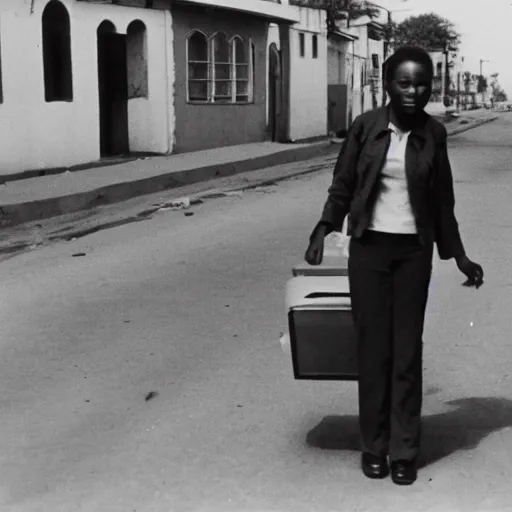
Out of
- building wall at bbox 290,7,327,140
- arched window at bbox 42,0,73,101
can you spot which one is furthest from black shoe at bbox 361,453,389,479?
building wall at bbox 290,7,327,140

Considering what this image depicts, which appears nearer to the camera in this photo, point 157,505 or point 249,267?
point 157,505

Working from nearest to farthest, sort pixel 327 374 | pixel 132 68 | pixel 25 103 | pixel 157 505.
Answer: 1. pixel 157 505
2. pixel 327 374
3. pixel 25 103
4. pixel 132 68

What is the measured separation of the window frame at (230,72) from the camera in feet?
75.5

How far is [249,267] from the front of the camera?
941 cm

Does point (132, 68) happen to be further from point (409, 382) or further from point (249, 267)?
point (409, 382)

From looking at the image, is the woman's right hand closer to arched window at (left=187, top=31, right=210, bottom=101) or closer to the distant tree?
arched window at (left=187, top=31, right=210, bottom=101)

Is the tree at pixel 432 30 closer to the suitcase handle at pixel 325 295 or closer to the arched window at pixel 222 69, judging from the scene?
the arched window at pixel 222 69

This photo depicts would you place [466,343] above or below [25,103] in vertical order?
below

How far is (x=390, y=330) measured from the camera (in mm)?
4199

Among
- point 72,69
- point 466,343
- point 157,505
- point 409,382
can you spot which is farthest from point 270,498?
point 72,69

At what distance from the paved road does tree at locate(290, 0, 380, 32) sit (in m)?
26.9

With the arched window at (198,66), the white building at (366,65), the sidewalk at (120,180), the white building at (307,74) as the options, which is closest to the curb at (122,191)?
the sidewalk at (120,180)

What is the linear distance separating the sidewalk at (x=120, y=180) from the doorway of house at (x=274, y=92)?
419cm

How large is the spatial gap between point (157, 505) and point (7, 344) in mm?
2951
